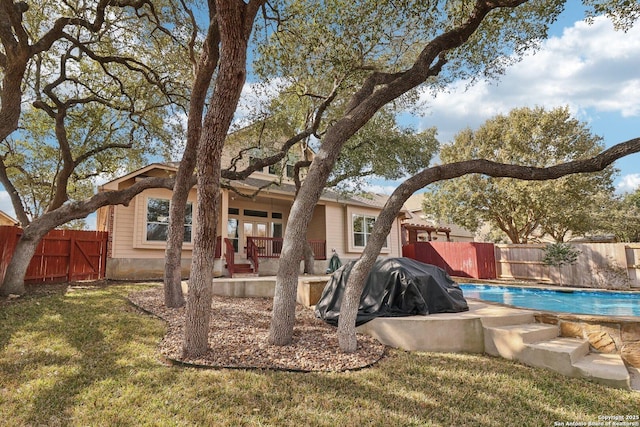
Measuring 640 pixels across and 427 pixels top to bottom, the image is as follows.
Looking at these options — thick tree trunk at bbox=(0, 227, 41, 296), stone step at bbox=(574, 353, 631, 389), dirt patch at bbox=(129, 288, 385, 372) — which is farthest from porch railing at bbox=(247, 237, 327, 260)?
stone step at bbox=(574, 353, 631, 389)

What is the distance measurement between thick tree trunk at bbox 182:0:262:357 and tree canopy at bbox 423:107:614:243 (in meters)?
18.5

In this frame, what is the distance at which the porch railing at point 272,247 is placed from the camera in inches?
546

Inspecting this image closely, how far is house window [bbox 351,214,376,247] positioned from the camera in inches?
699

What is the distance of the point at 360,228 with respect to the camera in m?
18.1

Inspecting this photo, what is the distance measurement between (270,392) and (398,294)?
3105 mm

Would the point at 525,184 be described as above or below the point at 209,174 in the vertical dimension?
above

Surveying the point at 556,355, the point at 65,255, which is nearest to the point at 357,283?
the point at 556,355

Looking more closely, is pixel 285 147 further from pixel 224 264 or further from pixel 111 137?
pixel 111 137

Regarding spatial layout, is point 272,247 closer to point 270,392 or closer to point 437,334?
point 437,334

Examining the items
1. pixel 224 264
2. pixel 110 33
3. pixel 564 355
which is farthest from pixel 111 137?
pixel 564 355

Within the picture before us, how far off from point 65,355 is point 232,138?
10.9 metres

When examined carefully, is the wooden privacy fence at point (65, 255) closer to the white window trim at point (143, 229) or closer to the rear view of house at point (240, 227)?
the rear view of house at point (240, 227)

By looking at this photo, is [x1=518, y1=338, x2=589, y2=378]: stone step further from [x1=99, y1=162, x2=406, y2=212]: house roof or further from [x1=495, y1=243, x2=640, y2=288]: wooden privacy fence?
[x1=495, y1=243, x2=640, y2=288]: wooden privacy fence

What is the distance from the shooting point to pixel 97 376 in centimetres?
350
